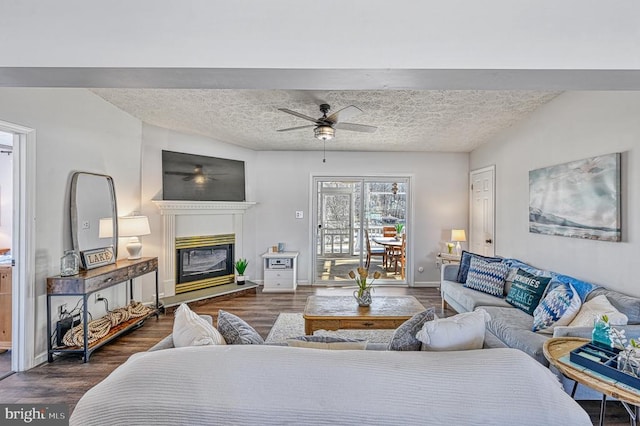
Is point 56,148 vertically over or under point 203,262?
over

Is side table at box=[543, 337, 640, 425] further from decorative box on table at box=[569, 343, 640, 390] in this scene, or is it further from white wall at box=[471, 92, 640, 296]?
white wall at box=[471, 92, 640, 296]

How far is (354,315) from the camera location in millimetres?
2873

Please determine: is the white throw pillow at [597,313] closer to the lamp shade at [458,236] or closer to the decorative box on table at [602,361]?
the decorative box on table at [602,361]

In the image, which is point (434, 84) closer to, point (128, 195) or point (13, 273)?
point (13, 273)

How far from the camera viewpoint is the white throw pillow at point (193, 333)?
5.14 ft

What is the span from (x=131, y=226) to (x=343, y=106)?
2.85 meters

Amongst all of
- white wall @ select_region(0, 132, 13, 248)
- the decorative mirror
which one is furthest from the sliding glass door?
white wall @ select_region(0, 132, 13, 248)

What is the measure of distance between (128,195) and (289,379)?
3754 millimetres

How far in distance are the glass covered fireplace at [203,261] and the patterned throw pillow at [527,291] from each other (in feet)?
13.6

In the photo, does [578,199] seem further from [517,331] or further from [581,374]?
[581,374]

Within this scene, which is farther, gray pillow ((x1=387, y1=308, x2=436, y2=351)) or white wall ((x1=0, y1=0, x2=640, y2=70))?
gray pillow ((x1=387, y1=308, x2=436, y2=351))

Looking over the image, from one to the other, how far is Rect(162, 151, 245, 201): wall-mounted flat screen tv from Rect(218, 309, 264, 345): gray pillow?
3339 millimetres

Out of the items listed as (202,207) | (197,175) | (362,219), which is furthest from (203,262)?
(362,219)

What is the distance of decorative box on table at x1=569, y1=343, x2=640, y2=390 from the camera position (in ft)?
4.76
